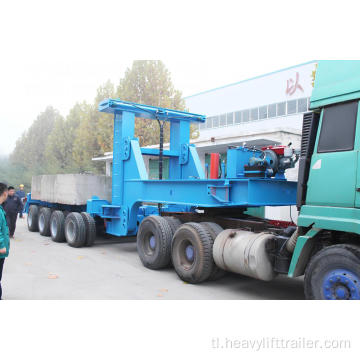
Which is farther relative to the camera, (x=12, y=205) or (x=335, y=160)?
(x=12, y=205)

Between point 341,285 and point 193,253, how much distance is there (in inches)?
106

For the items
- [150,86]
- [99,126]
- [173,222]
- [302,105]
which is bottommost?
[173,222]

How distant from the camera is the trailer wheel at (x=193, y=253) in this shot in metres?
5.84

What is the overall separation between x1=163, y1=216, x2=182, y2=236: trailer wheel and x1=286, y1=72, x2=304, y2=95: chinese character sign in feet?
86.8

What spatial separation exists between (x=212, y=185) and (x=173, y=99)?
1885 centimetres

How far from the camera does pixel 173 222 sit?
703 centimetres

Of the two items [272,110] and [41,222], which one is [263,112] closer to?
[272,110]

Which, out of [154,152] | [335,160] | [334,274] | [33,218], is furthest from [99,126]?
[334,274]

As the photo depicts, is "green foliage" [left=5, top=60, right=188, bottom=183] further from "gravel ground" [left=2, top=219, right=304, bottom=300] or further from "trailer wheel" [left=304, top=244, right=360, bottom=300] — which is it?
"trailer wheel" [left=304, top=244, right=360, bottom=300]

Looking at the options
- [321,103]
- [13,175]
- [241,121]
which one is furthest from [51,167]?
[321,103]

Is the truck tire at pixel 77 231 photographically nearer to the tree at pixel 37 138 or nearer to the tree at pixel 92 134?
the tree at pixel 92 134

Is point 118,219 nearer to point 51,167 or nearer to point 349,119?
point 349,119

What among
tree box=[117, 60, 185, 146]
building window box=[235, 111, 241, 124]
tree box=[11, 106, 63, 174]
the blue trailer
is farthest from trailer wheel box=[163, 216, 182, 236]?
tree box=[11, 106, 63, 174]

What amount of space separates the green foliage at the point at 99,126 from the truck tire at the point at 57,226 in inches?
484
